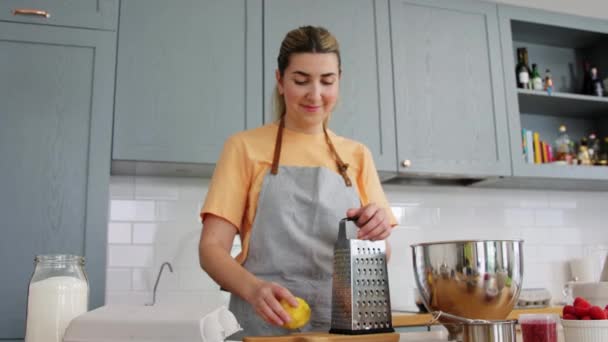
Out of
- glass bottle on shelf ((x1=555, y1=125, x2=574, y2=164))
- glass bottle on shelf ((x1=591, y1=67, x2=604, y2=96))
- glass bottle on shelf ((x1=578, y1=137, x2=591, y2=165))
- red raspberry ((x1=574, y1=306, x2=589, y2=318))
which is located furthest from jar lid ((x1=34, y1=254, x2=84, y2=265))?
glass bottle on shelf ((x1=591, y1=67, x2=604, y2=96))

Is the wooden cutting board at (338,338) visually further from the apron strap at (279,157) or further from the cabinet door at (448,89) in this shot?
the cabinet door at (448,89)

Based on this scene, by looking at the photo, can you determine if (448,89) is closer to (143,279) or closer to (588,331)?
(143,279)

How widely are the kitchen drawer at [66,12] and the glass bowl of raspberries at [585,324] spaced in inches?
79.7

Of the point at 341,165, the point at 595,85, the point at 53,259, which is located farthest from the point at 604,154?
the point at 53,259

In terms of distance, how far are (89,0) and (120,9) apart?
0.40 ft

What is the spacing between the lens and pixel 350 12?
2738 millimetres

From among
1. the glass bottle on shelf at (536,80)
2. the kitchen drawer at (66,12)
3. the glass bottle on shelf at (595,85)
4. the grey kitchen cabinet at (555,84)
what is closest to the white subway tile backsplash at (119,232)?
the kitchen drawer at (66,12)

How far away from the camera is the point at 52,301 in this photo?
3.03 feet

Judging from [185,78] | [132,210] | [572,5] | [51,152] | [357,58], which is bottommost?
[132,210]

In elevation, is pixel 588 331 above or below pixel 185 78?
below

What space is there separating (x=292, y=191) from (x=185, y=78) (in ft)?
3.60

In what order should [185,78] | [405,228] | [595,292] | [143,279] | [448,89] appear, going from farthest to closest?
[405,228] → [448,89] → [143,279] → [185,78] → [595,292]

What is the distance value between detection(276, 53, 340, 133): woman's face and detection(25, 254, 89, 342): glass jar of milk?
757 millimetres

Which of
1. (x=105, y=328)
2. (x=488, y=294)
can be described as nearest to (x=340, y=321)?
(x=488, y=294)
